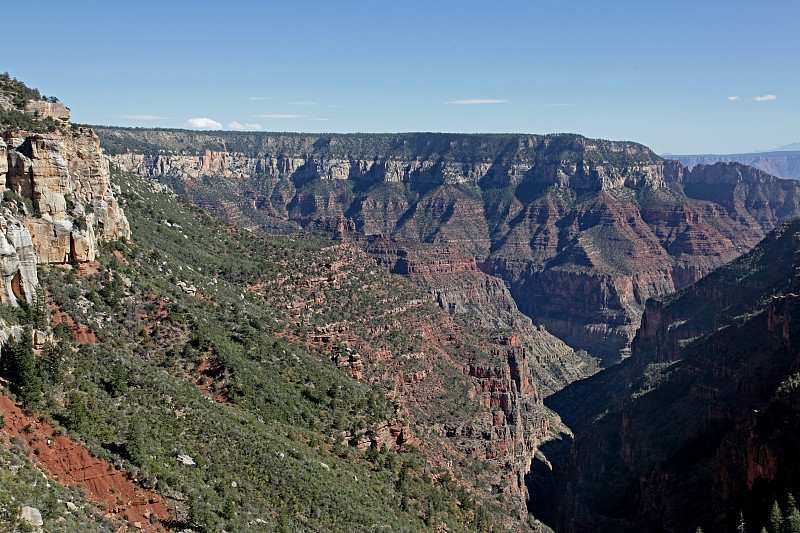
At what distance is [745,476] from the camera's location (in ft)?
192

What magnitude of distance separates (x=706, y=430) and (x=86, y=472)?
60.9 metres

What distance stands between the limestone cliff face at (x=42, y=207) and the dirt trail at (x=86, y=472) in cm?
798

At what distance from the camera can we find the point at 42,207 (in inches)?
1822

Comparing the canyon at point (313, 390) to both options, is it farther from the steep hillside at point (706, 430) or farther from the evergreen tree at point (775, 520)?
the evergreen tree at point (775, 520)

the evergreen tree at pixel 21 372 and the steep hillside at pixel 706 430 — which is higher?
the evergreen tree at pixel 21 372

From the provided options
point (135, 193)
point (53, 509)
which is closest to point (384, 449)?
point (53, 509)

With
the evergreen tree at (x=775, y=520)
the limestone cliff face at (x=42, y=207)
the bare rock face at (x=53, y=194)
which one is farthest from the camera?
the evergreen tree at (x=775, y=520)

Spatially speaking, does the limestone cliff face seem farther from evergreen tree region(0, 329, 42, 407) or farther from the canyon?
evergreen tree region(0, 329, 42, 407)

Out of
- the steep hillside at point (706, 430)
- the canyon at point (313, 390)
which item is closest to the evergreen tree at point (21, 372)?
the canyon at point (313, 390)

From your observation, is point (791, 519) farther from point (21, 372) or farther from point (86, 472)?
point (21, 372)

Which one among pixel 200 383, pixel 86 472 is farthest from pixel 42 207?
pixel 86 472

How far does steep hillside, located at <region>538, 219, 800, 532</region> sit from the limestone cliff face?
4823 cm

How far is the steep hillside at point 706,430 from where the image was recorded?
188 feet

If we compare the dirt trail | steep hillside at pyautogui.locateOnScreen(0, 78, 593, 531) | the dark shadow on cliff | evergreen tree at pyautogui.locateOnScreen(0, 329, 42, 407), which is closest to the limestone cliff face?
steep hillside at pyautogui.locateOnScreen(0, 78, 593, 531)
